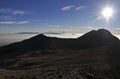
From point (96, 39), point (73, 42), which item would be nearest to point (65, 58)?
point (96, 39)

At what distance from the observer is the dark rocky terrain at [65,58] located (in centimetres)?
3381

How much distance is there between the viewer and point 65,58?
203 ft

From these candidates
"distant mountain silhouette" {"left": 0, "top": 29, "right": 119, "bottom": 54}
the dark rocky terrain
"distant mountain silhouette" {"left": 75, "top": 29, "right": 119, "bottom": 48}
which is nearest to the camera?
the dark rocky terrain

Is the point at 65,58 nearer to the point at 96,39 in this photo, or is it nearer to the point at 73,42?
the point at 96,39

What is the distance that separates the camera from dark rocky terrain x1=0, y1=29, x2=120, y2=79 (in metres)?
33.8

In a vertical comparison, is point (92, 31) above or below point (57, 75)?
above

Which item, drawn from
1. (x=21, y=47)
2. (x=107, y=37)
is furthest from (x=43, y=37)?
(x=107, y=37)

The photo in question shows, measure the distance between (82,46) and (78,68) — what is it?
7555cm

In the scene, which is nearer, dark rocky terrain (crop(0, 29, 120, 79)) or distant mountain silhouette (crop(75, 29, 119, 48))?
dark rocky terrain (crop(0, 29, 120, 79))

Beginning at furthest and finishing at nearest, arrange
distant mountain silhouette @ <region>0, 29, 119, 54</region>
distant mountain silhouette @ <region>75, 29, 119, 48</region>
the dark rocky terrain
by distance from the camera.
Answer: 1. distant mountain silhouette @ <region>0, 29, 119, 54</region>
2. distant mountain silhouette @ <region>75, 29, 119, 48</region>
3. the dark rocky terrain

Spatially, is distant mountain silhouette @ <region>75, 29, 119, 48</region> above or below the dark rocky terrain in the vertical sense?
above

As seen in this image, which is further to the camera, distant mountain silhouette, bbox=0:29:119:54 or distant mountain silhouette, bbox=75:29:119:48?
distant mountain silhouette, bbox=0:29:119:54

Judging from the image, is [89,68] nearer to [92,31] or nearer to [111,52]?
[111,52]

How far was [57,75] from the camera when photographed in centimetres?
3130
